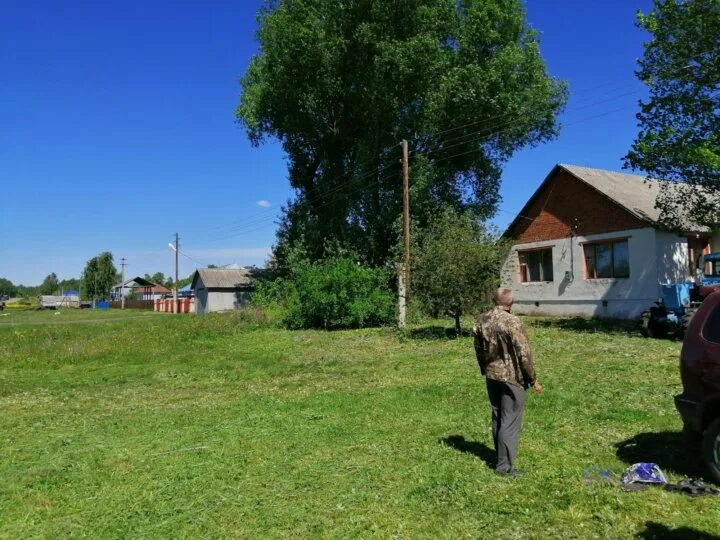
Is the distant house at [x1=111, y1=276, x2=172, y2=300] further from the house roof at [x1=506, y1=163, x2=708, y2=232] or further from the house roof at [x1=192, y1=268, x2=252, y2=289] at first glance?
the house roof at [x1=506, y1=163, x2=708, y2=232]

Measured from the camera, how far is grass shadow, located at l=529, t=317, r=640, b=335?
64.6ft

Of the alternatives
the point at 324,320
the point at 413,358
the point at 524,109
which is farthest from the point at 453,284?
the point at 524,109

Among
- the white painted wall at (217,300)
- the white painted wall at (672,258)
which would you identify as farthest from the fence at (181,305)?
the white painted wall at (672,258)

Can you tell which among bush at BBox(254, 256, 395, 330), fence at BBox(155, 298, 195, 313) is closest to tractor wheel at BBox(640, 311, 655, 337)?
bush at BBox(254, 256, 395, 330)

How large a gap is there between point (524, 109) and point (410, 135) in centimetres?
561

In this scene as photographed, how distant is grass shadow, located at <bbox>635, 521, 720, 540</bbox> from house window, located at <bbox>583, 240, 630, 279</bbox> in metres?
20.5

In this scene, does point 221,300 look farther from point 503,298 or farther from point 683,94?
point 503,298

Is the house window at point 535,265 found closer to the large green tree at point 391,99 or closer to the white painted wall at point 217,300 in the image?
the large green tree at point 391,99

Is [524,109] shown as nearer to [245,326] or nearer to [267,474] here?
[245,326]

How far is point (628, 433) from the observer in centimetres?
686

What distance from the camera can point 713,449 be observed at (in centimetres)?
518

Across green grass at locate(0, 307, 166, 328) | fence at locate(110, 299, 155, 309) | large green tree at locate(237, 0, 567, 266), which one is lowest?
green grass at locate(0, 307, 166, 328)

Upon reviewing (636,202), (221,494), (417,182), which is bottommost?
(221,494)

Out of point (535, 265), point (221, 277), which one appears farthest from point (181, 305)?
point (535, 265)
